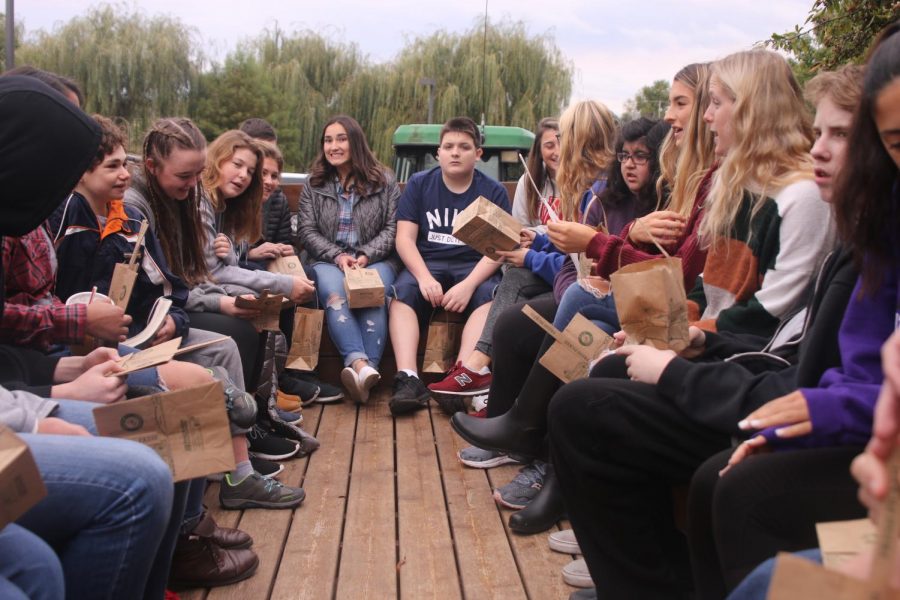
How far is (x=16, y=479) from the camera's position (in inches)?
61.4

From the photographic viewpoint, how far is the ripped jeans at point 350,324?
5.19m

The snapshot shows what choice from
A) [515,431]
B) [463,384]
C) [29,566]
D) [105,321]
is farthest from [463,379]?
[29,566]

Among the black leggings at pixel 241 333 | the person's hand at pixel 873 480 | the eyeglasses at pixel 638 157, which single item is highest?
the eyeglasses at pixel 638 157

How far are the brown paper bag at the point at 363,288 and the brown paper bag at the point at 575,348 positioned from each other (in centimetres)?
217

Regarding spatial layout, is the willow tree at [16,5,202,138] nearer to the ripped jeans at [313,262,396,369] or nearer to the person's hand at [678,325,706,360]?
the ripped jeans at [313,262,396,369]

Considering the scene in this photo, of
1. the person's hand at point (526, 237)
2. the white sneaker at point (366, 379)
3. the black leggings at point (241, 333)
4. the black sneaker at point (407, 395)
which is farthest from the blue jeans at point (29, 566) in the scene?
the white sneaker at point (366, 379)

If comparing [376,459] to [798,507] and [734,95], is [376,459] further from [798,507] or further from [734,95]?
[798,507]

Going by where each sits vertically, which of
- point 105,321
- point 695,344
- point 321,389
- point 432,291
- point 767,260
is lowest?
point 321,389

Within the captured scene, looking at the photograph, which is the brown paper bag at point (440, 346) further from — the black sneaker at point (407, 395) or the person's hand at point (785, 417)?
the person's hand at point (785, 417)

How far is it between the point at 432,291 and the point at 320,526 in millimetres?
2077

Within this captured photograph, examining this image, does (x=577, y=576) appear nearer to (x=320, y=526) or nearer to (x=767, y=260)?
(x=320, y=526)

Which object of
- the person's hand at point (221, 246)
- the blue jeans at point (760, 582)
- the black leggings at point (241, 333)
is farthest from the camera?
the person's hand at point (221, 246)

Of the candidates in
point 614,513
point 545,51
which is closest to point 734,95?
point 614,513

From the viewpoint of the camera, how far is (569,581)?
293 centimetres
